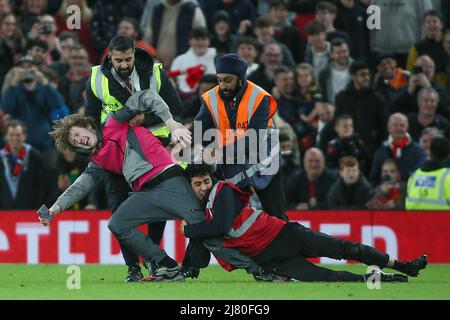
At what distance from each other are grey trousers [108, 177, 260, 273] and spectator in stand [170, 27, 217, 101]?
5967 millimetres

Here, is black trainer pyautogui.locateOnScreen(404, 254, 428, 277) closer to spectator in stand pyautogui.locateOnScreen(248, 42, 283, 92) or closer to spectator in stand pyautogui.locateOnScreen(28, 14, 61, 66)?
spectator in stand pyautogui.locateOnScreen(248, 42, 283, 92)

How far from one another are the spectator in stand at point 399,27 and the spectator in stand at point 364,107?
145 centimetres

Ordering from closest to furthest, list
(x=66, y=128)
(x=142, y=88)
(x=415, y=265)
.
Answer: (x=415, y=265) < (x=66, y=128) < (x=142, y=88)

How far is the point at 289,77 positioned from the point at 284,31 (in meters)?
1.59

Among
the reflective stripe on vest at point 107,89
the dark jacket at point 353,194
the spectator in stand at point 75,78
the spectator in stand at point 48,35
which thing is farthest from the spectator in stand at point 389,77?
the reflective stripe on vest at point 107,89

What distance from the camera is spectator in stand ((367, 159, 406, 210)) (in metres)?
16.2

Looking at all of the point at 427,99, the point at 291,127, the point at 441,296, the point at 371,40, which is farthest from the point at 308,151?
the point at 441,296

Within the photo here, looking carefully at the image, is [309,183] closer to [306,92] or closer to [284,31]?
[306,92]

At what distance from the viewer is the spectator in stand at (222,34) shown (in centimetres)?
1859

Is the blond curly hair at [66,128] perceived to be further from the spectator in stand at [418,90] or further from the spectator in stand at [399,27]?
the spectator in stand at [399,27]

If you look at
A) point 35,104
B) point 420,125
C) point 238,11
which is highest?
point 238,11

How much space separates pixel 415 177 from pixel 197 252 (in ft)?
14.5

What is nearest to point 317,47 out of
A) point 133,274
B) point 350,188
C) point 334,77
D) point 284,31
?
point 334,77

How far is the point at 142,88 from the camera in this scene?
11.9 meters
